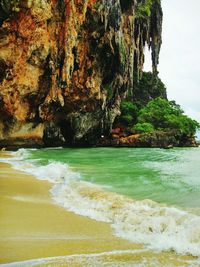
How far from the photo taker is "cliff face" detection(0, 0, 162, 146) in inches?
845

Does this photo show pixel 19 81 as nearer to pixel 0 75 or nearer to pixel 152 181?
pixel 0 75

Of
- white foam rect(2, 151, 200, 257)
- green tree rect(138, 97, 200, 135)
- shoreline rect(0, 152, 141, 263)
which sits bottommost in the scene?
shoreline rect(0, 152, 141, 263)

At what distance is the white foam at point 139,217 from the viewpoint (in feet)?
14.2

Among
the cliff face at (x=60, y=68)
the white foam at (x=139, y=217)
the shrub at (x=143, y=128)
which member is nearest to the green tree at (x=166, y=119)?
the shrub at (x=143, y=128)

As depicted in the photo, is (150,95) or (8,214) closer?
(8,214)

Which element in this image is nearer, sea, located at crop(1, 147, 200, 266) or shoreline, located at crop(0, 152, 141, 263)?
shoreline, located at crop(0, 152, 141, 263)

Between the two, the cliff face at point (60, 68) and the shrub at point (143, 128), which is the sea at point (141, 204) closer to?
the cliff face at point (60, 68)

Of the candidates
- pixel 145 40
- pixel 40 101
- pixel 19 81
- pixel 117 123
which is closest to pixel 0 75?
pixel 19 81

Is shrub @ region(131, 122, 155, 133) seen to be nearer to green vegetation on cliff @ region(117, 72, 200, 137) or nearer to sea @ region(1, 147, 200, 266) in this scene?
green vegetation on cliff @ region(117, 72, 200, 137)

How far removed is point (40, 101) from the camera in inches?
963

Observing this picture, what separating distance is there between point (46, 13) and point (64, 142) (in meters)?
11.8

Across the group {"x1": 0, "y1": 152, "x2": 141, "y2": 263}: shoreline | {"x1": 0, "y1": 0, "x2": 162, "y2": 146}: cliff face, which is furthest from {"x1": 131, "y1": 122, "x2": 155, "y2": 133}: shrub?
{"x1": 0, "y1": 152, "x2": 141, "y2": 263}: shoreline

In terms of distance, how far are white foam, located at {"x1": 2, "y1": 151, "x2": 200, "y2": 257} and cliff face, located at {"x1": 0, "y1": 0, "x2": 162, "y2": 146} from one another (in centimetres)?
1387

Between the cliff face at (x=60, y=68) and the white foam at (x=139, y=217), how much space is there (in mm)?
13873
